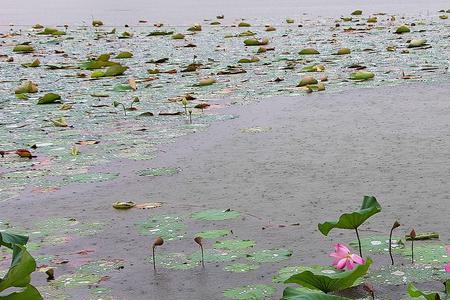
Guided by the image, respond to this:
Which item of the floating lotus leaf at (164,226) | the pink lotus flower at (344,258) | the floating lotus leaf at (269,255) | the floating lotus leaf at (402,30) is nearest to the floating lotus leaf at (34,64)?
the floating lotus leaf at (402,30)

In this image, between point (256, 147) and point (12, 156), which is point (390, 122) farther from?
point (12, 156)

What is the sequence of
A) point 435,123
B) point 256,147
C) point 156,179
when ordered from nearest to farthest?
1. point 156,179
2. point 256,147
3. point 435,123

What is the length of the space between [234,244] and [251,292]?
1.05 feet

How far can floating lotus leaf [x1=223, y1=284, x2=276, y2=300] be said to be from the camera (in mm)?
1646

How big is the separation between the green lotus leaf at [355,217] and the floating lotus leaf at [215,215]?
556 millimetres

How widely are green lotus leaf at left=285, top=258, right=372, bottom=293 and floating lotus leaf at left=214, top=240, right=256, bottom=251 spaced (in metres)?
0.48

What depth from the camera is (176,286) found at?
1731 millimetres

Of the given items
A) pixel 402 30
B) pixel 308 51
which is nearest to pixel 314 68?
pixel 308 51

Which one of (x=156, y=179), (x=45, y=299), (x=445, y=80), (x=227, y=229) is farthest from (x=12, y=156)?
(x=445, y=80)

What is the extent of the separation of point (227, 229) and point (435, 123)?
149 cm

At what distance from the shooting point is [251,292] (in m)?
1.67

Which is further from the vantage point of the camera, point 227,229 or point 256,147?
point 256,147

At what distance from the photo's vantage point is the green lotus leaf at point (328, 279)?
1.44 meters

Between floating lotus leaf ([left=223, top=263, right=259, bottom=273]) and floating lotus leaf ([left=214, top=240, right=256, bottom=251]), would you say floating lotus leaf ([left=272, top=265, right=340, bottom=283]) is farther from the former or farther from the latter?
floating lotus leaf ([left=214, top=240, right=256, bottom=251])
